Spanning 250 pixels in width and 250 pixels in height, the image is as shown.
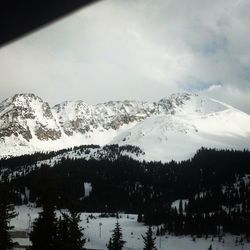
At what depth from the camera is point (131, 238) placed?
119062 mm

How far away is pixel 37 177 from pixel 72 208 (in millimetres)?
3003

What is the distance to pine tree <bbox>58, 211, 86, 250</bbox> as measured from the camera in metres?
25.8

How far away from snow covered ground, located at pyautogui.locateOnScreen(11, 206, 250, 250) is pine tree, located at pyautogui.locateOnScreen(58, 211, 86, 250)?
7194cm

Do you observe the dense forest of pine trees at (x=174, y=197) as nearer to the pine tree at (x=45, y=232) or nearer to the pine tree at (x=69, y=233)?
the pine tree at (x=69, y=233)

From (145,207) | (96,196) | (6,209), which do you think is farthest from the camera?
(96,196)

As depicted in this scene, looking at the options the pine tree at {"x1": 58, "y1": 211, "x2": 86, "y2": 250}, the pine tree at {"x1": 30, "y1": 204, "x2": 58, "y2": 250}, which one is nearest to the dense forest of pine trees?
the pine tree at {"x1": 58, "y1": 211, "x2": 86, "y2": 250}

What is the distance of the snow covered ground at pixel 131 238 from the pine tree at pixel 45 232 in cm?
7305

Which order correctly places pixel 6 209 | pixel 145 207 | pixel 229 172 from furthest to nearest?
pixel 229 172
pixel 145 207
pixel 6 209

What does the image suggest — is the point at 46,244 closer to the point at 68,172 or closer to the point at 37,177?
the point at 37,177

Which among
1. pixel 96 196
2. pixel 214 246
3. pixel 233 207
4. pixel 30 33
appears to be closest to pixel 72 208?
pixel 30 33

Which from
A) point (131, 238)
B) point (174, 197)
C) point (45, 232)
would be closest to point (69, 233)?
point (45, 232)

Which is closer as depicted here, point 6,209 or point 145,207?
point 6,209

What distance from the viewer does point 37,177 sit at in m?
23.8

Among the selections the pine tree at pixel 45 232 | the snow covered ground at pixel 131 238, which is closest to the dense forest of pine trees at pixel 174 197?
the snow covered ground at pixel 131 238
